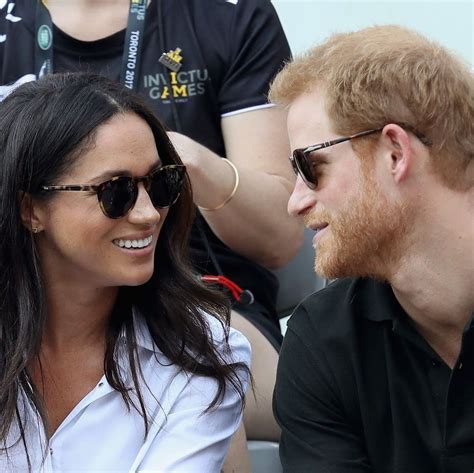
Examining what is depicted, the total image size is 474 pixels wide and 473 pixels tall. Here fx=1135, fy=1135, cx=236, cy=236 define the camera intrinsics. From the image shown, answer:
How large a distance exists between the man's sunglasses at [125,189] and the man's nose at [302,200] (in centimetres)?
26

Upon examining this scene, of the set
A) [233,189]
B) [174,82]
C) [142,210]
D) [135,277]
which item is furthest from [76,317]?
[174,82]

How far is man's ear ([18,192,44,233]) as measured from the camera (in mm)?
2277

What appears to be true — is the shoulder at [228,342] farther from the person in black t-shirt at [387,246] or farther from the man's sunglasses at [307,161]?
the man's sunglasses at [307,161]

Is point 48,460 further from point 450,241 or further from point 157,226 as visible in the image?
point 450,241

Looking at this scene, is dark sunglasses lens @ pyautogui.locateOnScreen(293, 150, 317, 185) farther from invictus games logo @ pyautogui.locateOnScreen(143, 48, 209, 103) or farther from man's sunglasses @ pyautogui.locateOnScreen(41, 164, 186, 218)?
invictus games logo @ pyautogui.locateOnScreen(143, 48, 209, 103)

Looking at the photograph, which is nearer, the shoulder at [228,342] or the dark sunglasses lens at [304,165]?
the dark sunglasses lens at [304,165]

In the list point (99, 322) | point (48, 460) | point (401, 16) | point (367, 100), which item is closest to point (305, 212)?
point (367, 100)

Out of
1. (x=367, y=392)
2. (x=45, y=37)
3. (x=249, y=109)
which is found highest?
(x=45, y=37)

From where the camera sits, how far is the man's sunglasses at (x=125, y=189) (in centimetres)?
223

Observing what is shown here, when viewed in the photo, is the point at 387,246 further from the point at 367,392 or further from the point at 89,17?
the point at 89,17

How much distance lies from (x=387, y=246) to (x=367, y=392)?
309 mm

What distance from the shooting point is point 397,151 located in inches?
84.8

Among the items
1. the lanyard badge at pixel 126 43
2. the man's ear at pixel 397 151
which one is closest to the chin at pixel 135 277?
the man's ear at pixel 397 151

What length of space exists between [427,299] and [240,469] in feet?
1.86
